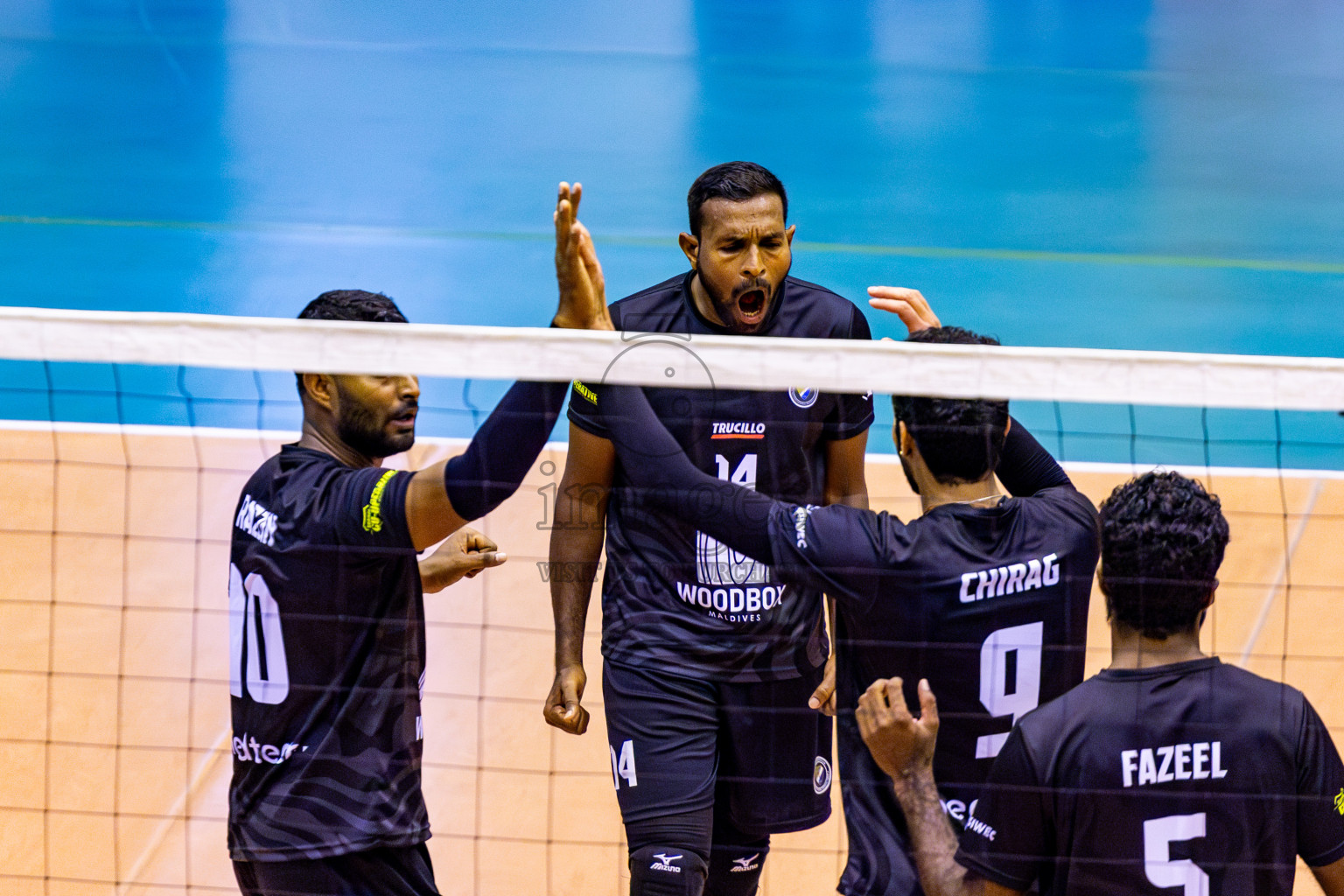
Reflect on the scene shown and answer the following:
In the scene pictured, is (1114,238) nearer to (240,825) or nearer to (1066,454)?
(1066,454)

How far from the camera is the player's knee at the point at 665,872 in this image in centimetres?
353

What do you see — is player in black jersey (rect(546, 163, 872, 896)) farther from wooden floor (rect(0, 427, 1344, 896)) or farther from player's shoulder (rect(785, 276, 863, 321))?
wooden floor (rect(0, 427, 1344, 896))

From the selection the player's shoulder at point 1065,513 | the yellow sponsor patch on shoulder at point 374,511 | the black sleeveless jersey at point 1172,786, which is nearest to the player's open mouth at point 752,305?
the player's shoulder at point 1065,513

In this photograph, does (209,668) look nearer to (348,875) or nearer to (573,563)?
(573,563)

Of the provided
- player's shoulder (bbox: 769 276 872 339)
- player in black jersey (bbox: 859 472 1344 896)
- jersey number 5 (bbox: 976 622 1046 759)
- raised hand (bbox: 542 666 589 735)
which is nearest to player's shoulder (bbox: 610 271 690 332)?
player's shoulder (bbox: 769 276 872 339)

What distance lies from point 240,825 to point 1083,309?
712cm

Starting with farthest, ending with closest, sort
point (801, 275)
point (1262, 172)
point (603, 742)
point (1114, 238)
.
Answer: point (1262, 172)
point (1114, 238)
point (801, 275)
point (603, 742)

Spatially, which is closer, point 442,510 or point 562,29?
point 442,510

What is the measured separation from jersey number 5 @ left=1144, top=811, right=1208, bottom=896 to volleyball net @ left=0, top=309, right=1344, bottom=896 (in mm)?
884

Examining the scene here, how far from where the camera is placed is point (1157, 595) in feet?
8.52

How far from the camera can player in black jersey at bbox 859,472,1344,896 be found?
8.41ft

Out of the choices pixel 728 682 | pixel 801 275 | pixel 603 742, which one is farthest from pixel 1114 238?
pixel 728 682

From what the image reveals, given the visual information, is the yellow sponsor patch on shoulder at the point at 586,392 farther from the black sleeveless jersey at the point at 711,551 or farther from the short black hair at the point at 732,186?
the short black hair at the point at 732,186

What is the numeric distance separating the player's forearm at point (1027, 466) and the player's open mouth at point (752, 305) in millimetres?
805
